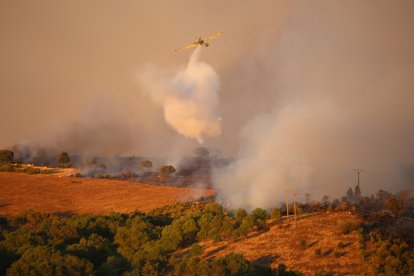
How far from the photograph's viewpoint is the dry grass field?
4528 cm

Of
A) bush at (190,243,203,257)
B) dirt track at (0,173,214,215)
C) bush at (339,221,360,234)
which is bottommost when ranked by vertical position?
bush at (190,243,203,257)

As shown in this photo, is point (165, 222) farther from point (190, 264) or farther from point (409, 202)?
point (409, 202)

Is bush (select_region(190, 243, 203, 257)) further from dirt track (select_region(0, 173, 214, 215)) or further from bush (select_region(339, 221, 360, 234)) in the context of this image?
dirt track (select_region(0, 173, 214, 215))

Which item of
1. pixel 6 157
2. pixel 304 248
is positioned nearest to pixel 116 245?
pixel 304 248

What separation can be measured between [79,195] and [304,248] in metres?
57.3

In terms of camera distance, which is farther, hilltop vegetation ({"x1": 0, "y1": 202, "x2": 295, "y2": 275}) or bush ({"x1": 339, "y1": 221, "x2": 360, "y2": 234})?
bush ({"x1": 339, "y1": 221, "x2": 360, "y2": 234})

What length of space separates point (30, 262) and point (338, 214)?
4396 centimetres

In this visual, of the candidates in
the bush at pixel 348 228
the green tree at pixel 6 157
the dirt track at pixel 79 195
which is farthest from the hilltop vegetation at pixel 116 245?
the green tree at pixel 6 157

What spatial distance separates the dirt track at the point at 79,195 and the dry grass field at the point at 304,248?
3279 cm

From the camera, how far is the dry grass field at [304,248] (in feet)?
149

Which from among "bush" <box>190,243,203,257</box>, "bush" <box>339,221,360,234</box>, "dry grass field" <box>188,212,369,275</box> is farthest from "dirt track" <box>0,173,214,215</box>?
"bush" <box>339,221,360,234</box>

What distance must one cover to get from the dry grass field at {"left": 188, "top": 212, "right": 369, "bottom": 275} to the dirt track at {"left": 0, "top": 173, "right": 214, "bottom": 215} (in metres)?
32.8

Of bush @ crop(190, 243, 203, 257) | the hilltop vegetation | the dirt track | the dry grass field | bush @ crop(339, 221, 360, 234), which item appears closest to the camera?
the hilltop vegetation

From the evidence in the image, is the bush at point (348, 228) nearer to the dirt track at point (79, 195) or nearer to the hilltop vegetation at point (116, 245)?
the hilltop vegetation at point (116, 245)
